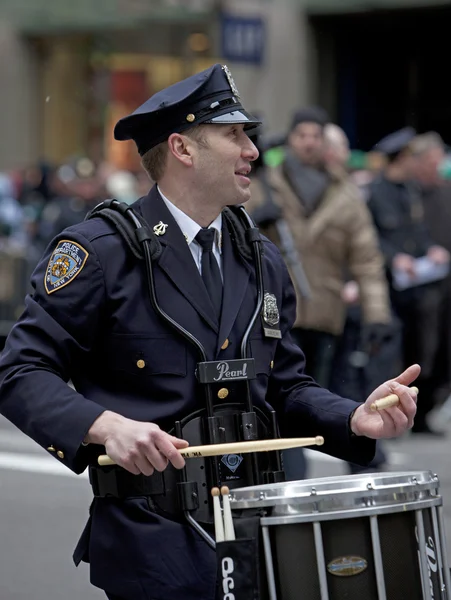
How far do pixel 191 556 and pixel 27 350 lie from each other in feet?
2.13

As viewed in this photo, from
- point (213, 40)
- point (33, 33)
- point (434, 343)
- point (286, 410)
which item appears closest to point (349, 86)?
point (213, 40)

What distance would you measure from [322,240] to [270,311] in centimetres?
506

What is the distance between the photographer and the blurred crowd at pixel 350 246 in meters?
8.73

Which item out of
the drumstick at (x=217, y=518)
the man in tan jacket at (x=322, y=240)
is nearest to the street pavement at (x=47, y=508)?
the man in tan jacket at (x=322, y=240)

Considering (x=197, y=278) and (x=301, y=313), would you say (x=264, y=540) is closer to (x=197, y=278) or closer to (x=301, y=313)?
(x=197, y=278)

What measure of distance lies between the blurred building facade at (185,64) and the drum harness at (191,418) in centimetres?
2007

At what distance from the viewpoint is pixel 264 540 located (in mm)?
3303

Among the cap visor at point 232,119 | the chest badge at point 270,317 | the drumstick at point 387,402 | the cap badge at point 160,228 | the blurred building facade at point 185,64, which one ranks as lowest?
the drumstick at point 387,402

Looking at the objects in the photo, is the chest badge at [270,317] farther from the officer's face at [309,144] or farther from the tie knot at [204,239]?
the officer's face at [309,144]

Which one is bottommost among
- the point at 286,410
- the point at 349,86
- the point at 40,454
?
the point at 40,454

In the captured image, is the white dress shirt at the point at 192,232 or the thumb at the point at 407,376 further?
the white dress shirt at the point at 192,232

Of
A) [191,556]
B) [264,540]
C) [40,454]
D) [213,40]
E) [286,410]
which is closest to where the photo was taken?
[264,540]

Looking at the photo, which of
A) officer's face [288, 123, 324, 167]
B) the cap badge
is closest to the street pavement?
officer's face [288, 123, 324, 167]

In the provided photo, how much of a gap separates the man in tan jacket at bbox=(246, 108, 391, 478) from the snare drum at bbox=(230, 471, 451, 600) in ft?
16.8
